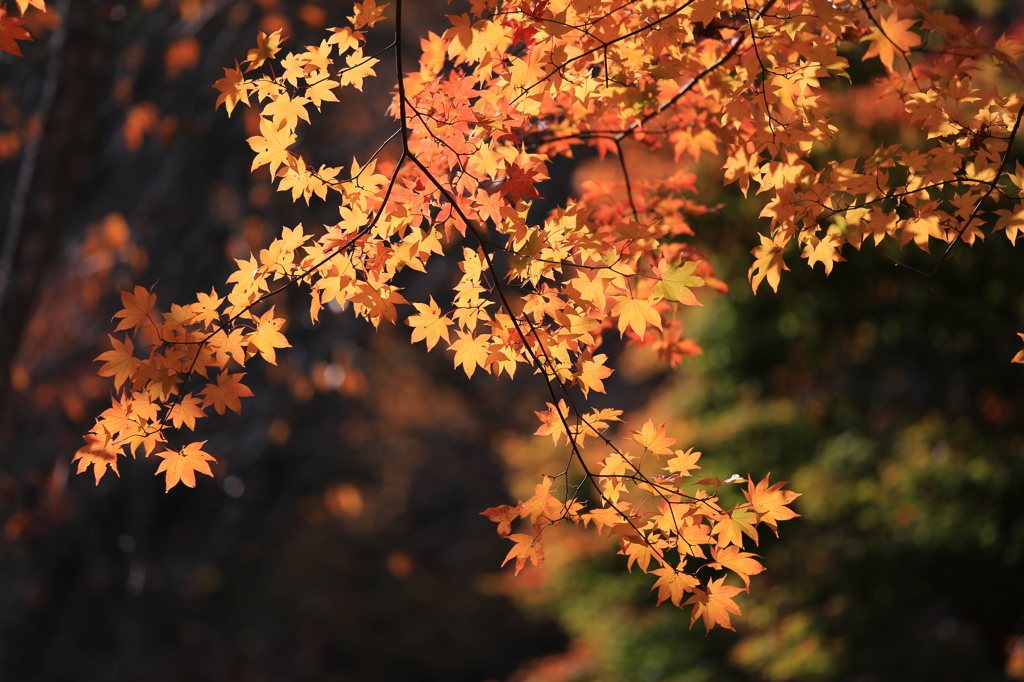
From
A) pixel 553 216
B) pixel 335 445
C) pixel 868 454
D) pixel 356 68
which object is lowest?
pixel 553 216

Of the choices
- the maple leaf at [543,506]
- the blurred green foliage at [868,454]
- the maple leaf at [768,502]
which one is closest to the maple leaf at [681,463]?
the maple leaf at [768,502]

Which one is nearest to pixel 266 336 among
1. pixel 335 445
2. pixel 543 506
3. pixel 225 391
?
pixel 225 391

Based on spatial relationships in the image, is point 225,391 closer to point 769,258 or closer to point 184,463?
point 184,463

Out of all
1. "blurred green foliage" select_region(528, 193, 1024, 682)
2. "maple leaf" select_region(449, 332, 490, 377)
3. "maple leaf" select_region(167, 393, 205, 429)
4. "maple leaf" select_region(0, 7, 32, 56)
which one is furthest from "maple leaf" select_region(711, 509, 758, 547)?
"blurred green foliage" select_region(528, 193, 1024, 682)

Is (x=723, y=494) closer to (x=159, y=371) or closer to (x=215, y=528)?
(x=159, y=371)

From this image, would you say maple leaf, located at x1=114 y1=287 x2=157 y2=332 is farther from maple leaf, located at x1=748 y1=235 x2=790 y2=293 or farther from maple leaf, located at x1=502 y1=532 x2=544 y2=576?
maple leaf, located at x1=748 y1=235 x2=790 y2=293

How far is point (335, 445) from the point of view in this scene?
10.5m

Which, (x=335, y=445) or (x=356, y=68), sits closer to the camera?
(x=356, y=68)

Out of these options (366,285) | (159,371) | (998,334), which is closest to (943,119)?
(366,285)

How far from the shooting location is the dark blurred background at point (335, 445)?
425 cm

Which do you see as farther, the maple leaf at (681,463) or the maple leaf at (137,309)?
the maple leaf at (681,463)

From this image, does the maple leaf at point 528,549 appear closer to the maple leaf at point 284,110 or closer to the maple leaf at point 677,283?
the maple leaf at point 677,283

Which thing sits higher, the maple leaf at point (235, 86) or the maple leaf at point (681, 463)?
the maple leaf at point (235, 86)

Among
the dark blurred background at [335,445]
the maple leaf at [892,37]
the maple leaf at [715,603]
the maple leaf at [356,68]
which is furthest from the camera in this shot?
the dark blurred background at [335,445]
